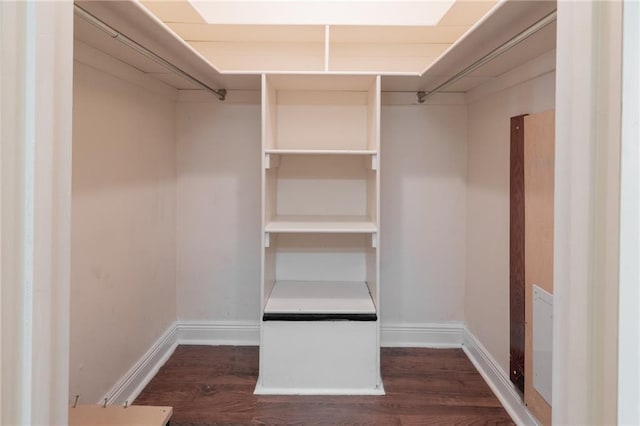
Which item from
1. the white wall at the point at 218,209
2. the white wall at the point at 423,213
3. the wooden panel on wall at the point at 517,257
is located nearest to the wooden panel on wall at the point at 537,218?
the wooden panel on wall at the point at 517,257

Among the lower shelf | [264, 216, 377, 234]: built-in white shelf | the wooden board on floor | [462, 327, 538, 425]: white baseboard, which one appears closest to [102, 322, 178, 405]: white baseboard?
the wooden board on floor

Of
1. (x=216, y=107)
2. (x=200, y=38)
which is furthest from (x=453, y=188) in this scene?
(x=200, y=38)

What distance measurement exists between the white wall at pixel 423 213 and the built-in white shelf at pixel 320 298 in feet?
1.16

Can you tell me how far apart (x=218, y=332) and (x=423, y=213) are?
170cm

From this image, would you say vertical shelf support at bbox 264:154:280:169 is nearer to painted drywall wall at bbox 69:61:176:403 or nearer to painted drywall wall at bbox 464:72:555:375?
painted drywall wall at bbox 69:61:176:403

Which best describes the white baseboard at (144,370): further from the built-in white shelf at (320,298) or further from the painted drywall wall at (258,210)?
the built-in white shelf at (320,298)

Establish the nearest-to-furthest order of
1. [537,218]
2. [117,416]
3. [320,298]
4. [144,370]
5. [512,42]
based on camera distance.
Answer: [117,416]
[512,42]
[537,218]
[144,370]
[320,298]

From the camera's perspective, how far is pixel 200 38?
2.83 metres

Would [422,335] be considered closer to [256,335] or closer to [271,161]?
[256,335]

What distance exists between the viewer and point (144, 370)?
2418mm

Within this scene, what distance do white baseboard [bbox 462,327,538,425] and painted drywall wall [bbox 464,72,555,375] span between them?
5 cm

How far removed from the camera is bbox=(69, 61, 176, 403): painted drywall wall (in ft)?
5.91

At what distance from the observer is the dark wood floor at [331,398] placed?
81.6 inches

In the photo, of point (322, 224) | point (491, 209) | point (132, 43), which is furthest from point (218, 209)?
point (491, 209)
